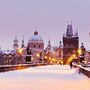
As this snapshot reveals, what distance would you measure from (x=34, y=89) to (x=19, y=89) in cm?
77

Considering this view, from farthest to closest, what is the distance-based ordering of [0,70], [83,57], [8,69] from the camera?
[83,57] < [8,69] < [0,70]

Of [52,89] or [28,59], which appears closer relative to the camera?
[52,89]

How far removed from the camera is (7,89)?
20.2 m

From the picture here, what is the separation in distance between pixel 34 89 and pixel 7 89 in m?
1.33

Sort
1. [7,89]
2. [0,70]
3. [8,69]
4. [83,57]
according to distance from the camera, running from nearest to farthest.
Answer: [7,89] → [0,70] → [8,69] → [83,57]

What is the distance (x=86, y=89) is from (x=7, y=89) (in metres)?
3.88

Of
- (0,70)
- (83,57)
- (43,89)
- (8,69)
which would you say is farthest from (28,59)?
(43,89)

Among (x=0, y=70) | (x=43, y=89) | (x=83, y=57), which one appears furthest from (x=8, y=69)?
(x=83, y=57)

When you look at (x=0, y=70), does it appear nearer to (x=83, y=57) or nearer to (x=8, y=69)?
(x=8, y=69)

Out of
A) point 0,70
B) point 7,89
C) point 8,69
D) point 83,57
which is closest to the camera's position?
point 7,89

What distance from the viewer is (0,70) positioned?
160 ft

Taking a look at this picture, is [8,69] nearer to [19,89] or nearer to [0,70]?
[0,70]

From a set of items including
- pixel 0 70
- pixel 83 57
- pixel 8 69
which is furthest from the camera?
pixel 83 57

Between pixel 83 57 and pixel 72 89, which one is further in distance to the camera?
pixel 83 57
